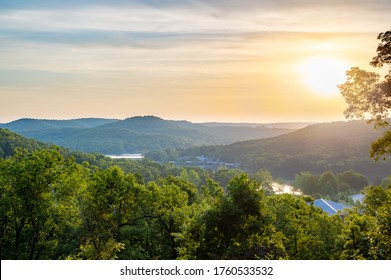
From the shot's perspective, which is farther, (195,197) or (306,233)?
(195,197)

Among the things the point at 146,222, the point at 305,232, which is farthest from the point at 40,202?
the point at 305,232

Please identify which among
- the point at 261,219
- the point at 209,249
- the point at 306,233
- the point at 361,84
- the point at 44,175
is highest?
the point at 361,84

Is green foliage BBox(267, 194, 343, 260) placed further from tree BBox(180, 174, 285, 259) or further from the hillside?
the hillside

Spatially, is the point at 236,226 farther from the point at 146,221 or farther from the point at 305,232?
the point at 146,221

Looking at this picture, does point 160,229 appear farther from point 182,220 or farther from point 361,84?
point 361,84

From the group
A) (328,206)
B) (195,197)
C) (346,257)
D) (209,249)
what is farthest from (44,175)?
(328,206)

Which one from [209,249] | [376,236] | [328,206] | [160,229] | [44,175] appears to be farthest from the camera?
[328,206]
